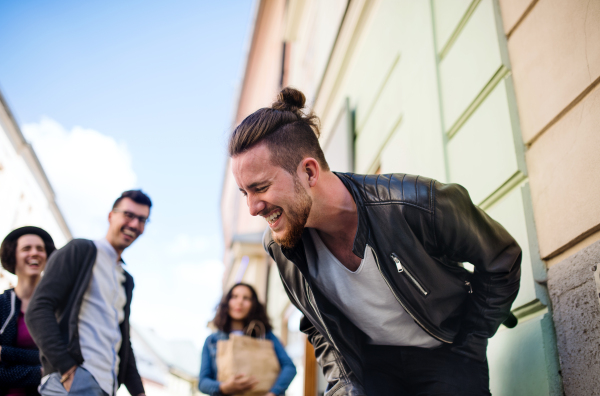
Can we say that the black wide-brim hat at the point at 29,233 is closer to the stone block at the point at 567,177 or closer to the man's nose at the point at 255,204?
the man's nose at the point at 255,204

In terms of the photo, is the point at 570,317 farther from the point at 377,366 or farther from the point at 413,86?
the point at 413,86

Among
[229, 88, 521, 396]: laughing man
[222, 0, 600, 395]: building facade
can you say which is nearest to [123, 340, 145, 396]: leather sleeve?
[229, 88, 521, 396]: laughing man

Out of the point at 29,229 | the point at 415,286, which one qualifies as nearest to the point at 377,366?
the point at 415,286

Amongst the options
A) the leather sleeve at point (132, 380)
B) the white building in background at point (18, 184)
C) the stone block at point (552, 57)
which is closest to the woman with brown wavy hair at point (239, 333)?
the leather sleeve at point (132, 380)

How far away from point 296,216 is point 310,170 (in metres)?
0.22

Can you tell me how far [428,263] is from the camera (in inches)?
74.7

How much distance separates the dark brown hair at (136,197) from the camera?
130 inches

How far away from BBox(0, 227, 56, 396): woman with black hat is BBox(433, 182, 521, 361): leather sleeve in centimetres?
239

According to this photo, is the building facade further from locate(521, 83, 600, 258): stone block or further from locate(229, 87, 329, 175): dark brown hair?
locate(229, 87, 329, 175): dark brown hair

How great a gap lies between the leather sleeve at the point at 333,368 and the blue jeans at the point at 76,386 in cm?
113

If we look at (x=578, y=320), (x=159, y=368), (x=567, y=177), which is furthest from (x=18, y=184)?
(x=578, y=320)

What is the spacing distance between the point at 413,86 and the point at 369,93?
1.20 m

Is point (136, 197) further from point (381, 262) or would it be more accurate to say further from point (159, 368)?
point (159, 368)

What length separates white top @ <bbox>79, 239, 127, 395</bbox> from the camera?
262 centimetres
